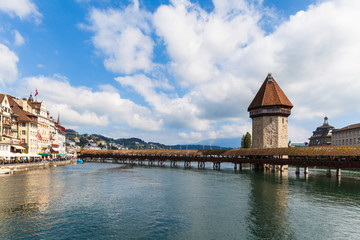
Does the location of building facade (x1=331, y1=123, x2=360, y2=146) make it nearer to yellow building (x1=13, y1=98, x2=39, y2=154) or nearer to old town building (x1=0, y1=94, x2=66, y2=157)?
old town building (x1=0, y1=94, x2=66, y2=157)

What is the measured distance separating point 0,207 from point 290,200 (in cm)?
2690

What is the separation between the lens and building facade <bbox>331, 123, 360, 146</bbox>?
80994 millimetres

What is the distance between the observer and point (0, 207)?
19.6 meters

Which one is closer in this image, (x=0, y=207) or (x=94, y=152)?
(x=0, y=207)

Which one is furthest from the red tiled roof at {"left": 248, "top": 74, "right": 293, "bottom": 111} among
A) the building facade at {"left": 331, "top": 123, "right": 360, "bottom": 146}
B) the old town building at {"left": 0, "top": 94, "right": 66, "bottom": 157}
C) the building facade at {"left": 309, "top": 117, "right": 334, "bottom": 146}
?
the old town building at {"left": 0, "top": 94, "right": 66, "bottom": 157}

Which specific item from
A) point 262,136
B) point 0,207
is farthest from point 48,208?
point 262,136

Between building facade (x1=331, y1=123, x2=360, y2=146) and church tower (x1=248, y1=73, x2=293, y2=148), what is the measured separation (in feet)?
109

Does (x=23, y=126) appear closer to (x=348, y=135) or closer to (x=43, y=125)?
(x=43, y=125)

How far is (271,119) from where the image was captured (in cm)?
6562

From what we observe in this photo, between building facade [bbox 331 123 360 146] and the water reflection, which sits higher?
building facade [bbox 331 123 360 146]

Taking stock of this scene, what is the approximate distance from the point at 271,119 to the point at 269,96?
6943 mm

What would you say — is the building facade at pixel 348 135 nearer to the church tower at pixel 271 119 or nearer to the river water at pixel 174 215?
the church tower at pixel 271 119

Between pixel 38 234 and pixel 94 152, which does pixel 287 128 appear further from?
pixel 94 152

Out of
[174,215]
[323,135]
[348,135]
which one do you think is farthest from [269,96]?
[323,135]
